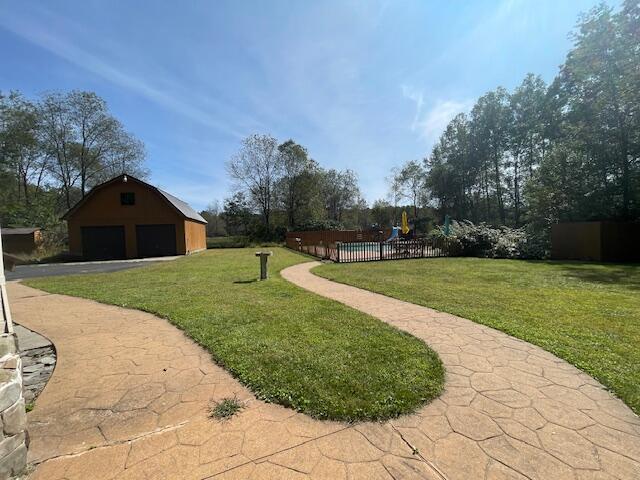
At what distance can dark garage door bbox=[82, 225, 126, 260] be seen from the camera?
20469 millimetres

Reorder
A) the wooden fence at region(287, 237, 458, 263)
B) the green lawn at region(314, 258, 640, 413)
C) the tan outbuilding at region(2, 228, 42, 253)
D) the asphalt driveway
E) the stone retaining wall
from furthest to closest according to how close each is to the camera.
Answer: the tan outbuilding at region(2, 228, 42, 253) < the wooden fence at region(287, 237, 458, 263) < the asphalt driveway < the green lawn at region(314, 258, 640, 413) < the stone retaining wall

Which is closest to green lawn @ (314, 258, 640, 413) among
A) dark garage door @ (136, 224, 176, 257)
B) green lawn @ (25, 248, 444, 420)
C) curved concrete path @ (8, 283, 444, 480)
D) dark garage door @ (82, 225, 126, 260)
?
green lawn @ (25, 248, 444, 420)

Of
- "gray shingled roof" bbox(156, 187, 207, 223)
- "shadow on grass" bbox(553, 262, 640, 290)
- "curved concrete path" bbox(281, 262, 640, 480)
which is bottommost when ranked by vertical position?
"curved concrete path" bbox(281, 262, 640, 480)

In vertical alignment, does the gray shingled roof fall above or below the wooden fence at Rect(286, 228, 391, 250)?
above

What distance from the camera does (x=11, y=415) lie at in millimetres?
1909

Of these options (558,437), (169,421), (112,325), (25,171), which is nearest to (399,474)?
(558,437)

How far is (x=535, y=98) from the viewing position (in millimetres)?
29703

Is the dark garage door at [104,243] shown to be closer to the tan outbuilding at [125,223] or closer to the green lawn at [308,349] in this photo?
the tan outbuilding at [125,223]

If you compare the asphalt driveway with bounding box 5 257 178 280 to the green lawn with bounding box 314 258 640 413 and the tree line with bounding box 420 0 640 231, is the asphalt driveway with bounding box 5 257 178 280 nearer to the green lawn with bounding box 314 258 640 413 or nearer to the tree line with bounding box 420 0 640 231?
the green lawn with bounding box 314 258 640 413

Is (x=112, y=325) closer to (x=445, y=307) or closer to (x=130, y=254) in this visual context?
(x=445, y=307)

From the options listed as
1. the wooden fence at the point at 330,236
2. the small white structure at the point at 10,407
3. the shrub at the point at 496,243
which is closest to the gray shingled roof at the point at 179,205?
the wooden fence at the point at 330,236

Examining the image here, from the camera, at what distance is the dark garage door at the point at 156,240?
20.9 m

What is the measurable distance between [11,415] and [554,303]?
7.63 meters

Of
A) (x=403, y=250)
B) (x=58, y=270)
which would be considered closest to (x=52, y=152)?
(x=58, y=270)
